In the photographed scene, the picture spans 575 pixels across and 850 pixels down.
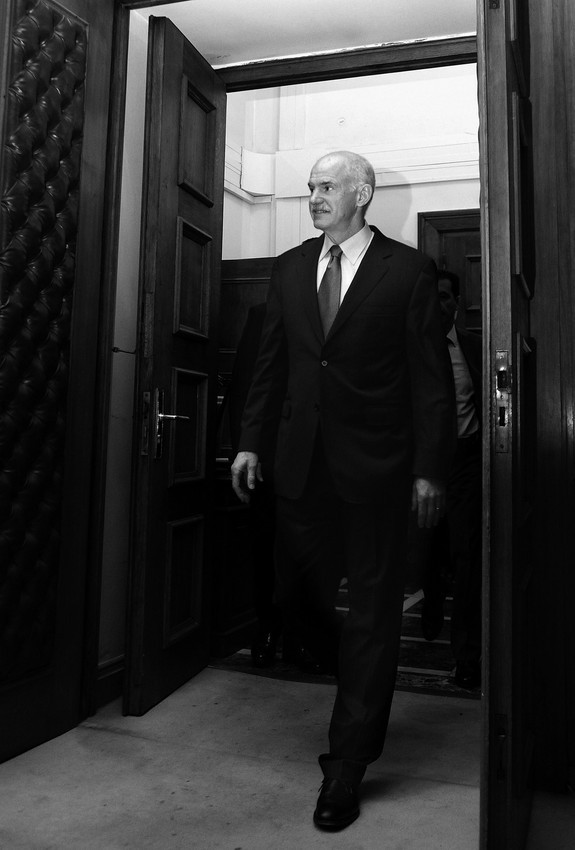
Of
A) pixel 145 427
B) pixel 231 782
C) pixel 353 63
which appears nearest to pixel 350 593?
pixel 231 782

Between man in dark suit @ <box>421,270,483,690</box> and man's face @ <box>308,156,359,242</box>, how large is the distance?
0.80 m

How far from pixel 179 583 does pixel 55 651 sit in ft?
1.93

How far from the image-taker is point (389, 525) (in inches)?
80.4

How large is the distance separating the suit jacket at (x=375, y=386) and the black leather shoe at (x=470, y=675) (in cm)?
121

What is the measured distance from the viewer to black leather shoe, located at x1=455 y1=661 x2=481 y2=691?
2.92 m

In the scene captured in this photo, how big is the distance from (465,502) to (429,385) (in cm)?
109

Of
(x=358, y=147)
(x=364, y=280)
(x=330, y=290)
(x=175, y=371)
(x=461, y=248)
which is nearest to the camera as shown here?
(x=364, y=280)

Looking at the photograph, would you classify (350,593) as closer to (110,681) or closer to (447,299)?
(110,681)

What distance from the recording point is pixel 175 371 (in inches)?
107

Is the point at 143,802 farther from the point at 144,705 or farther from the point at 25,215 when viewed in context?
the point at 25,215

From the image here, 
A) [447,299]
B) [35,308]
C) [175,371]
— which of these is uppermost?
[447,299]

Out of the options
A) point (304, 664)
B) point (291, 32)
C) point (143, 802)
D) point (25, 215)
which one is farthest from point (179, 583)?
point (291, 32)

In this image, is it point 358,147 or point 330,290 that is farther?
point 358,147

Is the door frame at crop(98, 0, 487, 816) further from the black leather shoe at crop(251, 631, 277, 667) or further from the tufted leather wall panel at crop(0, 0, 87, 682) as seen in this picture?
the black leather shoe at crop(251, 631, 277, 667)
